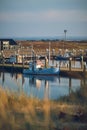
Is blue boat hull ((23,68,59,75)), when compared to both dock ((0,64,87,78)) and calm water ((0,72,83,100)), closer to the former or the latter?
calm water ((0,72,83,100))

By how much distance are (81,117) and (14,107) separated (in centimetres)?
104

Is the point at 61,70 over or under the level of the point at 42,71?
over

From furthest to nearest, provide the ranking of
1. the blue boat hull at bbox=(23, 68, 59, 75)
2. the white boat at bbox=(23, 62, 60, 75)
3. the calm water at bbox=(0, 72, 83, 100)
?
the white boat at bbox=(23, 62, 60, 75) → the blue boat hull at bbox=(23, 68, 59, 75) → the calm water at bbox=(0, 72, 83, 100)

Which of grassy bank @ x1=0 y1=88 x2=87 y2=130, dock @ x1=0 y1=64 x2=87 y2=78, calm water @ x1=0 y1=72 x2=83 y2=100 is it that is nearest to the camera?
grassy bank @ x1=0 y1=88 x2=87 y2=130

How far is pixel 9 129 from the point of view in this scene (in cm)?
547

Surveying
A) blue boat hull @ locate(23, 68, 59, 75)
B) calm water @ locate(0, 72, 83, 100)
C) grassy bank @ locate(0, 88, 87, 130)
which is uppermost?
grassy bank @ locate(0, 88, 87, 130)

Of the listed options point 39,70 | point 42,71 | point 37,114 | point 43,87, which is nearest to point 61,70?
point 42,71

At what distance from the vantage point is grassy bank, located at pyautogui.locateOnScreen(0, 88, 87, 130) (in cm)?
568

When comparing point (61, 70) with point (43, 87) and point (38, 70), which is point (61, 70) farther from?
point (43, 87)

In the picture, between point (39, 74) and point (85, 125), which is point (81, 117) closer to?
point (85, 125)

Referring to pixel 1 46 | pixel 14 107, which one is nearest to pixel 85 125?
pixel 14 107

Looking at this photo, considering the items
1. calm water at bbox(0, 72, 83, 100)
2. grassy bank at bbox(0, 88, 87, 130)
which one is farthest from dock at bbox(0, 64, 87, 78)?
grassy bank at bbox(0, 88, 87, 130)

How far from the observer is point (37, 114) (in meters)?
6.16

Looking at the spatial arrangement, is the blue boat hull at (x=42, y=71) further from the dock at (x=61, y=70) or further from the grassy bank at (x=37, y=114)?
the grassy bank at (x=37, y=114)
